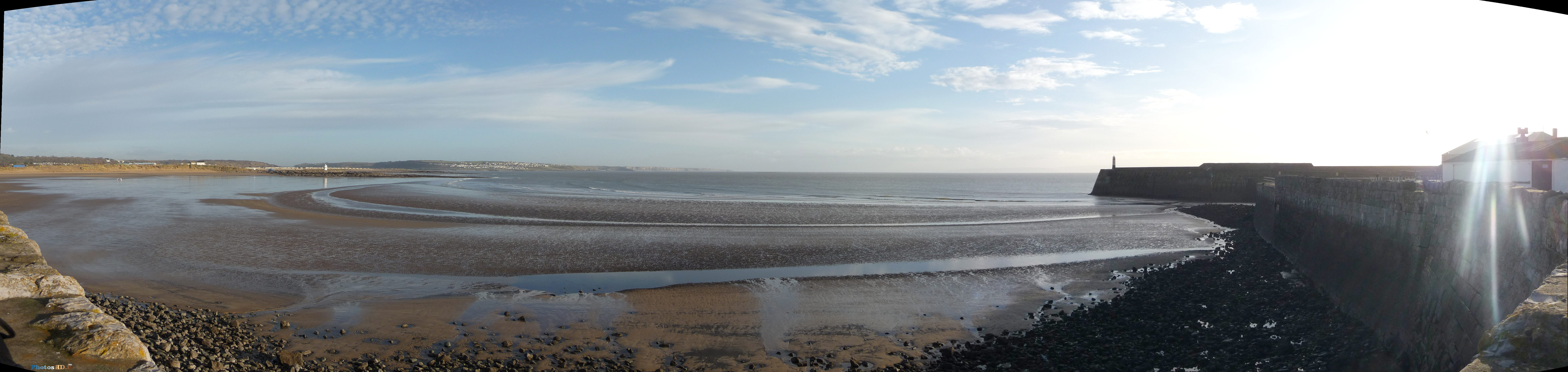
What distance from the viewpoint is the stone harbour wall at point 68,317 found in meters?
3.70

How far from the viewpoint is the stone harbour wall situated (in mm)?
3701

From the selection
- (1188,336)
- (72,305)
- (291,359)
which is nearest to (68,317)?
(72,305)

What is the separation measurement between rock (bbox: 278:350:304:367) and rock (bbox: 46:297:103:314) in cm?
176

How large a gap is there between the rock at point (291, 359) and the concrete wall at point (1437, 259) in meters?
10.5

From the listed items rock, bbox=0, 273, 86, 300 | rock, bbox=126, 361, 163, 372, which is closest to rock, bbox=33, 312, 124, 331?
rock, bbox=126, 361, 163, 372

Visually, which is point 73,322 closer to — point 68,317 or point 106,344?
point 68,317

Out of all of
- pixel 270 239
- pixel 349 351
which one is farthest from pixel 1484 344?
pixel 270 239

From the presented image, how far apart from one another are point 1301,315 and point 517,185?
68530 millimetres

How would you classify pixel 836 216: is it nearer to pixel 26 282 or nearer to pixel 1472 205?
pixel 1472 205

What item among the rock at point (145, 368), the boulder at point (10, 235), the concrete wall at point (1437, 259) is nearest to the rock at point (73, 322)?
the rock at point (145, 368)

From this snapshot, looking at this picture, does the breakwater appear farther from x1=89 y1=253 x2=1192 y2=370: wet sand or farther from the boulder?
the boulder

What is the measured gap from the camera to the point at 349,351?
23.0ft

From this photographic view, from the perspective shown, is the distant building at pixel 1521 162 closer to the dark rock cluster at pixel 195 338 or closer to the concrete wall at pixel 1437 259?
the concrete wall at pixel 1437 259

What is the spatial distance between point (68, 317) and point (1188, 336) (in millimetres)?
10438
